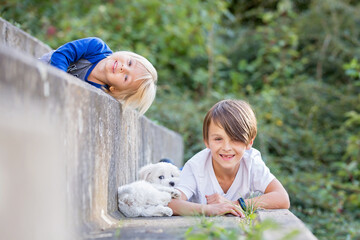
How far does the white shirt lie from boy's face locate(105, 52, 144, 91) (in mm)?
724

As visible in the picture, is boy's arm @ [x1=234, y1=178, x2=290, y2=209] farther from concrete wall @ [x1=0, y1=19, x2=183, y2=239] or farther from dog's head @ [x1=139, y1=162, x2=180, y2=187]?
concrete wall @ [x1=0, y1=19, x2=183, y2=239]

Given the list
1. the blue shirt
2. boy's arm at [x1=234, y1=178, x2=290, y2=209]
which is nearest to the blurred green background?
boy's arm at [x1=234, y1=178, x2=290, y2=209]

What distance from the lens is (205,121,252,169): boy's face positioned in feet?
9.66

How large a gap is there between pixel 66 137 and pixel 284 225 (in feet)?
3.34

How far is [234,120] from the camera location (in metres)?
2.93

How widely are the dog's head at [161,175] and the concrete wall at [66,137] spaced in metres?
0.18

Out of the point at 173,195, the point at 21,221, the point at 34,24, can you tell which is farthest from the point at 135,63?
the point at 34,24

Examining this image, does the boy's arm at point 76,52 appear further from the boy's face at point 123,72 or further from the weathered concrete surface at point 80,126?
the weathered concrete surface at point 80,126

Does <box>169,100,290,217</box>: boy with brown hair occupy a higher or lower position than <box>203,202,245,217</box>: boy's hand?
higher

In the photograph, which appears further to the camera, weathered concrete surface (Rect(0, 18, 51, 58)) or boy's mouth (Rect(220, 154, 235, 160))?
weathered concrete surface (Rect(0, 18, 51, 58))

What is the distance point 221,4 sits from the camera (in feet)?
32.8

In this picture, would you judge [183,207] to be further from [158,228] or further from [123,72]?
[123,72]

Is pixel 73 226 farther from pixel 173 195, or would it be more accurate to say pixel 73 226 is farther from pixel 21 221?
pixel 173 195

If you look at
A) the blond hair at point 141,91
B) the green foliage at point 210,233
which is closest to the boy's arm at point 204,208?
the green foliage at point 210,233
